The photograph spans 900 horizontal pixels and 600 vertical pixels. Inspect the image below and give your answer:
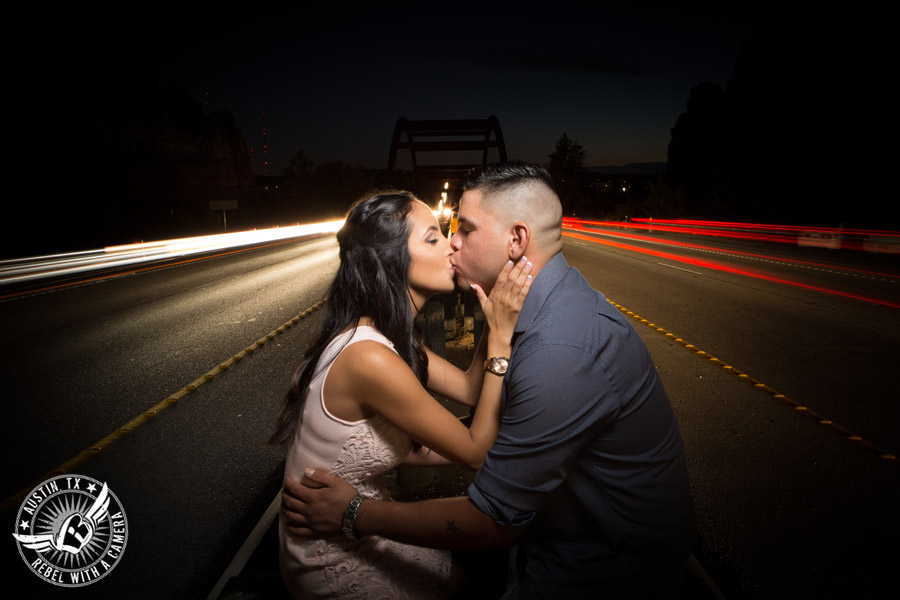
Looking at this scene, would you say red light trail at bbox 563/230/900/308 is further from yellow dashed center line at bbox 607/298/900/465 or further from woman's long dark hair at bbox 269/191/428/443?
woman's long dark hair at bbox 269/191/428/443

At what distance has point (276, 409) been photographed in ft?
17.3

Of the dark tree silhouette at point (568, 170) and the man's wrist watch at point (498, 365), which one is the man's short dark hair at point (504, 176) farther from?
the dark tree silhouette at point (568, 170)

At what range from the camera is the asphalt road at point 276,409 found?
Result: 10.2ft

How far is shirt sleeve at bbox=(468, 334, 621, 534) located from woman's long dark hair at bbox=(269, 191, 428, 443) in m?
0.94

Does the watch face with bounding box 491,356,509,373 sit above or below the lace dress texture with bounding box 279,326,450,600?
above

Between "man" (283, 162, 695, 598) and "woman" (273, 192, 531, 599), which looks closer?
"man" (283, 162, 695, 598)

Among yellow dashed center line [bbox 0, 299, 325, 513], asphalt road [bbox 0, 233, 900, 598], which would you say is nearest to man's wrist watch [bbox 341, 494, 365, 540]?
asphalt road [bbox 0, 233, 900, 598]

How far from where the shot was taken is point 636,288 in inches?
487

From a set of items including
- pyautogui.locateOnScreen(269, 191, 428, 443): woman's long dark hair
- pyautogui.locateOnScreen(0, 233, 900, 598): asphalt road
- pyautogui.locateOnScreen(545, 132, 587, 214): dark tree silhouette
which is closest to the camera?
pyautogui.locateOnScreen(269, 191, 428, 443): woman's long dark hair

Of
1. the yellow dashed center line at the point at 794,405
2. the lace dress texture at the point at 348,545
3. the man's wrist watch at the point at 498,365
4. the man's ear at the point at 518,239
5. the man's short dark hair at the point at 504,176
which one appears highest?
the man's short dark hair at the point at 504,176

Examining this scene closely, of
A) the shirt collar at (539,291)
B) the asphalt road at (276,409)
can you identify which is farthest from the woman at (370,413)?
the asphalt road at (276,409)

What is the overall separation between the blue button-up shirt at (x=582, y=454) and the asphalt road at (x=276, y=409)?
1.88 m

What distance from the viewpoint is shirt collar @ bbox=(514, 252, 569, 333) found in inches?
64.3

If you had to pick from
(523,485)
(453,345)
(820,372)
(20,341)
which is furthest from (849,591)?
(20,341)
